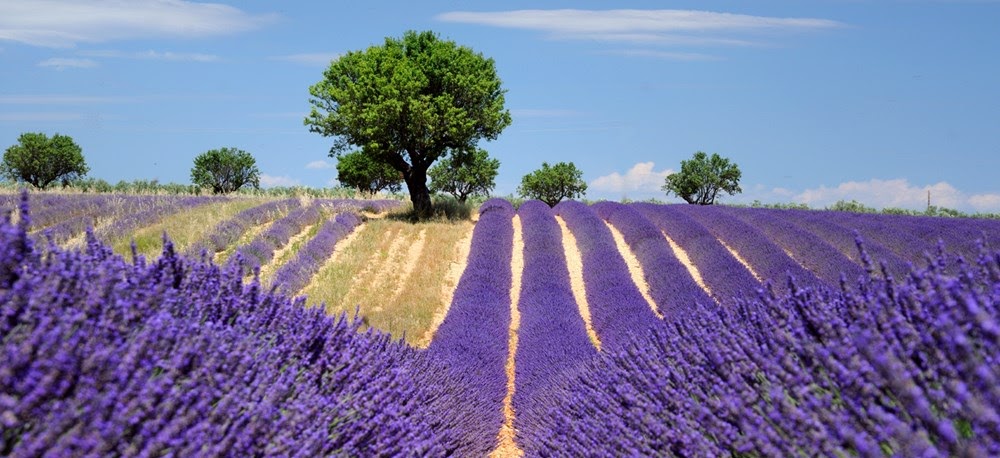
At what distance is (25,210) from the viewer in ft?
7.59

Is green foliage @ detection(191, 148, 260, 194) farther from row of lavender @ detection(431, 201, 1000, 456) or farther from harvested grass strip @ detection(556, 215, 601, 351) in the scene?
row of lavender @ detection(431, 201, 1000, 456)

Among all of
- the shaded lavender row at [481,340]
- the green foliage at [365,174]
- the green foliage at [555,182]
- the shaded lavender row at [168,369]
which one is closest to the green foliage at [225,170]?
the green foliage at [365,174]

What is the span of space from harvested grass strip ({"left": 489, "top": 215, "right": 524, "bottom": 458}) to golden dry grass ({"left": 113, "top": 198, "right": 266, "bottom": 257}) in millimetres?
5024

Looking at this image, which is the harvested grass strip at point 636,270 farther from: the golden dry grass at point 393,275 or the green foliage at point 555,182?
the green foliage at point 555,182

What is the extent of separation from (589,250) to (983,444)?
1282 cm

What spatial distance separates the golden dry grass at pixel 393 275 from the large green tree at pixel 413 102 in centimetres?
184

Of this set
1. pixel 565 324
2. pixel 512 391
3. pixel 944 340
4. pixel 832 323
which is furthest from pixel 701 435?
pixel 565 324

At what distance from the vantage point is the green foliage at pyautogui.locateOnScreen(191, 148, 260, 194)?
43812 mm

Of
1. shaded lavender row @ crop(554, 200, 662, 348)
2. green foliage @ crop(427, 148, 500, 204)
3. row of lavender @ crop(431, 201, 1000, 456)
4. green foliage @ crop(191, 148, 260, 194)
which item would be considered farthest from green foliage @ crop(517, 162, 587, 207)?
row of lavender @ crop(431, 201, 1000, 456)

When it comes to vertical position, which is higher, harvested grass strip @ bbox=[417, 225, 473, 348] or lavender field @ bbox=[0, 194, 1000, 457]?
lavender field @ bbox=[0, 194, 1000, 457]

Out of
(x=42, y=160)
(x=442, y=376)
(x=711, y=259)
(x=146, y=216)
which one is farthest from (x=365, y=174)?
(x=442, y=376)

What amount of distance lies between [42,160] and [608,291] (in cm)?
3860

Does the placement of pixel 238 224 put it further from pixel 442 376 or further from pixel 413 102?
pixel 442 376

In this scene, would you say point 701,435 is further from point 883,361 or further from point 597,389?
point 597,389
